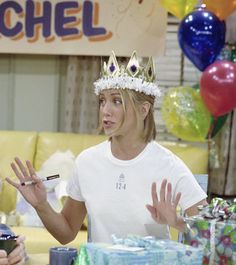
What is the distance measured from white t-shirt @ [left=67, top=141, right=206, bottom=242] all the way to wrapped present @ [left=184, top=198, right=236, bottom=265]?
445 millimetres

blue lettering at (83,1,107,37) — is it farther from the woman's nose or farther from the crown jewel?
the woman's nose

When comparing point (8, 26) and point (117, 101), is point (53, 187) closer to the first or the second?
point (8, 26)

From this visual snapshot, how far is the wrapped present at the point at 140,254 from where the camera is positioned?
3.53 ft

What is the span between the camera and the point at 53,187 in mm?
3611

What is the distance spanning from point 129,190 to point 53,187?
6.53 feet

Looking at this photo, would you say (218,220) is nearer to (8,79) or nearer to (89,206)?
(89,206)

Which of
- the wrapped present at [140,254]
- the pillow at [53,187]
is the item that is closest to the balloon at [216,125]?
the pillow at [53,187]

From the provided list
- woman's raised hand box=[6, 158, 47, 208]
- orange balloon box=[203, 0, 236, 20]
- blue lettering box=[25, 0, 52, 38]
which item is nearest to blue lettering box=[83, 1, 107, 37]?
blue lettering box=[25, 0, 52, 38]

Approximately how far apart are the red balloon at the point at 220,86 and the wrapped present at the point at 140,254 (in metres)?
2.15

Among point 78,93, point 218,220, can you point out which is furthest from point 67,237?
point 78,93

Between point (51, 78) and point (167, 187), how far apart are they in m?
3.10

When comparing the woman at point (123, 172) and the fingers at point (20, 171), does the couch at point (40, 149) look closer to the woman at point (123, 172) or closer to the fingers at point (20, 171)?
the woman at point (123, 172)

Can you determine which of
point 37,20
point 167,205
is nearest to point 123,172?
point 167,205

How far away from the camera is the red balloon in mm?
3174
